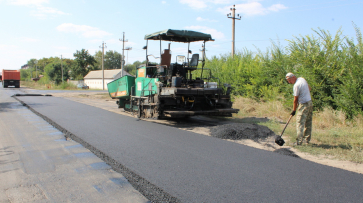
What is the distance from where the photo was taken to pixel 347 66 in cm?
847

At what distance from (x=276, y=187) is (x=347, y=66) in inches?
253

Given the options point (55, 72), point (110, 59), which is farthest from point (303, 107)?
point (110, 59)

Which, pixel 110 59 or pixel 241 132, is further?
pixel 110 59

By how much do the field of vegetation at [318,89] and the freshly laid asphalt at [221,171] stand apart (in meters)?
1.25

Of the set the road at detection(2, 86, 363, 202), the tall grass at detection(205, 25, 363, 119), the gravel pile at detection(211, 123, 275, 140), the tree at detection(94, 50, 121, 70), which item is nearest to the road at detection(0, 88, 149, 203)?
the road at detection(2, 86, 363, 202)

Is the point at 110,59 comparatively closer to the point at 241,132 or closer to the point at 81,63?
the point at 81,63

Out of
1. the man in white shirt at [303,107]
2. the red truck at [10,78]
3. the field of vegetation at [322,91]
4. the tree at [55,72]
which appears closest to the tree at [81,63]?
the tree at [55,72]

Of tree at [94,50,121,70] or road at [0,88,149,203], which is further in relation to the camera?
tree at [94,50,121,70]

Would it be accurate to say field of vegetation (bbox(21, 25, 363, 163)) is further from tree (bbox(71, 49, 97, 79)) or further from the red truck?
tree (bbox(71, 49, 97, 79))

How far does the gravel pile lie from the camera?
22.5 feet

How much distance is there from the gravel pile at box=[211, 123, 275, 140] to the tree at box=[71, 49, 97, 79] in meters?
65.0

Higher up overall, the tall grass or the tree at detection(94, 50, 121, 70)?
the tree at detection(94, 50, 121, 70)

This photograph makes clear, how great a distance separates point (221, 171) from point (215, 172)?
4.1 inches

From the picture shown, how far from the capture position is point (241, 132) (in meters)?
7.04
